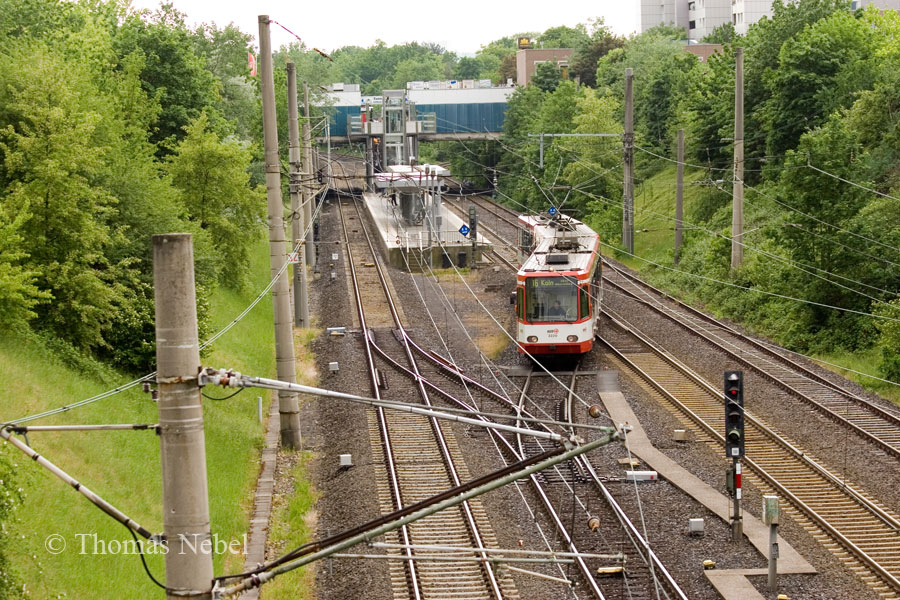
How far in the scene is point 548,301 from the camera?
25422 mm

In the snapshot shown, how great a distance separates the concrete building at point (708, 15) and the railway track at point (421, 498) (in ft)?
304

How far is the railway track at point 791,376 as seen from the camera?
20.0m

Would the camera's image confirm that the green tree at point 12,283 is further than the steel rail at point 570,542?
Yes

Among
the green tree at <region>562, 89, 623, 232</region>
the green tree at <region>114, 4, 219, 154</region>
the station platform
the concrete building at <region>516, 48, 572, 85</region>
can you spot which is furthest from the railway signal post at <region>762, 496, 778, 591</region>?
the concrete building at <region>516, 48, 572, 85</region>

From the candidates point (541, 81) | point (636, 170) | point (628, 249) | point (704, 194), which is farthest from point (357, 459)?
point (541, 81)

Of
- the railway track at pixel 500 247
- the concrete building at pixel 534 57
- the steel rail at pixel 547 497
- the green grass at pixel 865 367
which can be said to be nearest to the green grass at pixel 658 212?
the railway track at pixel 500 247

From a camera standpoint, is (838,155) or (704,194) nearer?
(838,155)

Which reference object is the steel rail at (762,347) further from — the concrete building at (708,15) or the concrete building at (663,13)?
the concrete building at (663,13)

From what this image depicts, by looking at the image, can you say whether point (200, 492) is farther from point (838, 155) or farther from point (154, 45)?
point (154, 45)

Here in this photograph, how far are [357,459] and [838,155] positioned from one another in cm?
1565

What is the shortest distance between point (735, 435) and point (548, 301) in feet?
33.6

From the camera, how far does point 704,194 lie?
4500cm

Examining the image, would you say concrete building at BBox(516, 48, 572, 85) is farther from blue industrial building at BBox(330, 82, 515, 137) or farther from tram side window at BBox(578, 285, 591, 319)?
tram side window at BBox(578, 285, 591, 319)

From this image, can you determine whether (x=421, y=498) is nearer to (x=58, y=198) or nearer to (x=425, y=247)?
(x=58, y=198)
